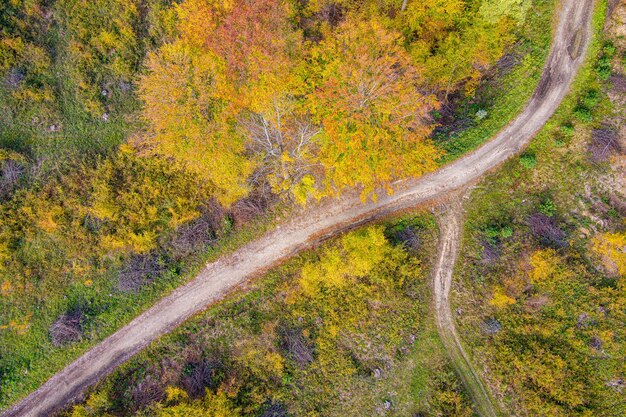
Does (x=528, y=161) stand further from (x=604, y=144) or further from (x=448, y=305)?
(x=448, y=305)

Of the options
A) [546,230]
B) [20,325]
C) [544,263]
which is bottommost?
[544,263]

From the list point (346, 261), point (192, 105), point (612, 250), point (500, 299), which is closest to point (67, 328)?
point (192, 105)

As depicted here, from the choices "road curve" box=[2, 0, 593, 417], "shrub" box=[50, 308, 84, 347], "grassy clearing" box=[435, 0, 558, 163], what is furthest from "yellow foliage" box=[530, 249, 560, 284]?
"shrub" box=[50, 308, 84, 347]

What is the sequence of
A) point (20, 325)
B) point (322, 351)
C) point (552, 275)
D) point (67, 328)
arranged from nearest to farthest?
1. point (552, 275)
2. point (67, 328)
3. point (20, 325)
4. point (322, 351)

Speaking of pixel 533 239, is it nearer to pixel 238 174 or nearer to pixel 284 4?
pixel 238 174

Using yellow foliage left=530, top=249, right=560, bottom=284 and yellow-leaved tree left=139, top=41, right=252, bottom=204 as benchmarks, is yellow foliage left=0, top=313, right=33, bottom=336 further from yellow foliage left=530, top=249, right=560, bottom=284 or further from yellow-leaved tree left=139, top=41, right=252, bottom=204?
yellow foliage left=530, top=249, right=560, bottom=284

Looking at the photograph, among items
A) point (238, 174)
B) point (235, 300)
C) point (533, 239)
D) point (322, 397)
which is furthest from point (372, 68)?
point (322, 397)
